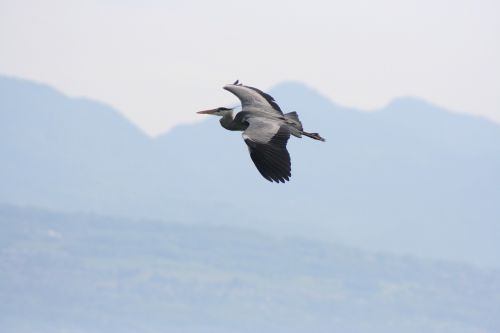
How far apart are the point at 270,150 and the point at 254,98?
416 cm

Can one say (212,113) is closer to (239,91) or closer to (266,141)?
(239,91)

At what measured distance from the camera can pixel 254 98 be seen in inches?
981

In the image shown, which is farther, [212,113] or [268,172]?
[212,113]

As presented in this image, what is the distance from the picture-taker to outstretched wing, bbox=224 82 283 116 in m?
24.0

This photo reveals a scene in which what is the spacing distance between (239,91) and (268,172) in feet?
17.6

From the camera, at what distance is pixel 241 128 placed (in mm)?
23828

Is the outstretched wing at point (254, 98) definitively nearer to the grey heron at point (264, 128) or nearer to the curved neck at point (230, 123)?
the grey heron at point (264, 128)

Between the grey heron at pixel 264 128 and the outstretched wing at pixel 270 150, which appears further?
the grey heron at pixel 264 128

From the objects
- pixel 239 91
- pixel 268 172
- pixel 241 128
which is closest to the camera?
pixel 268 172

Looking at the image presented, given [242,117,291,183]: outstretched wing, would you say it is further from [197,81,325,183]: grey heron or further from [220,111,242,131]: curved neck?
[220,111,242,131]: curved neck

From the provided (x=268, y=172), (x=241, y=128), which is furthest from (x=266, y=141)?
(x=241, y=128)

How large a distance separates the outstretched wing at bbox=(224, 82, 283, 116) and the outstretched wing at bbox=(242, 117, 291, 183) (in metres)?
1.70

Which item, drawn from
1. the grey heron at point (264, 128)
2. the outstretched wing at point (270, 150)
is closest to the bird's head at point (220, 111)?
the grey heron at point (264, 128)

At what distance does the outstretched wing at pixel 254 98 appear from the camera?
78.6 feet
